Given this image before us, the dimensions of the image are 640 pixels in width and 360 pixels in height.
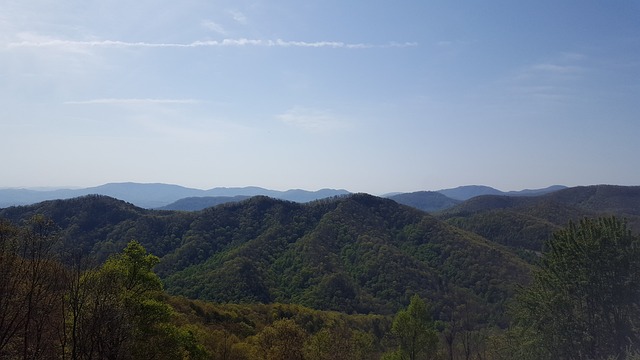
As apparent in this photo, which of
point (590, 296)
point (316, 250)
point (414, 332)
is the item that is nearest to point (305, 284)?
point (316, 250)

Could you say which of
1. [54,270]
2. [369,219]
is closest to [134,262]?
[54,270]

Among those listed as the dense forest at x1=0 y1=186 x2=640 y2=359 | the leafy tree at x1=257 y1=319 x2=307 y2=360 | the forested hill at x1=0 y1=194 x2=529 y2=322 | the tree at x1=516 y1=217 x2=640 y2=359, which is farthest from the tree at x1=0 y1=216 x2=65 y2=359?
the forested hill at x1=0 y1=194 x2=529 y2=322

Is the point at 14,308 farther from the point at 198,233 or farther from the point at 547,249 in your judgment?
the point at 198,233

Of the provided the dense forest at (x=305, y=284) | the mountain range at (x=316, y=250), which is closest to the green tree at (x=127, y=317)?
the dense forest at (x=305, y=284)

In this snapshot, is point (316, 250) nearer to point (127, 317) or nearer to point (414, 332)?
point (414, 332)

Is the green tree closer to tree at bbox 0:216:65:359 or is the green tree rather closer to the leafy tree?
tree at bbox 0:216:65:359
